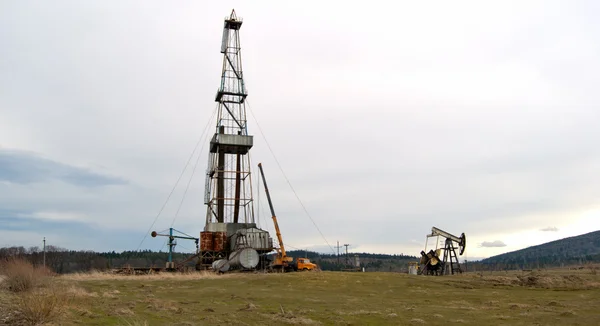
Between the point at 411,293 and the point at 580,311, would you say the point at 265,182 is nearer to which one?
the point at 411,293

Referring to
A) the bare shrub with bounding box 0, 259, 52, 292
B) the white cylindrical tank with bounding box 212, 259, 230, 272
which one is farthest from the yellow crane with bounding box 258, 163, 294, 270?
the bare shrub with bounding box 0, 259, 52, 292

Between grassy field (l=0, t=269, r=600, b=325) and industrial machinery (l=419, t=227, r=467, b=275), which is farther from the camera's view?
industrial machinery (l=419, t=227, r=467, b=275)

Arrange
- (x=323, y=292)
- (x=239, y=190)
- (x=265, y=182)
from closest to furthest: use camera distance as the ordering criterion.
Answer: (x=323, y=292)
(x=239, y=190)
(x=265, y=182)

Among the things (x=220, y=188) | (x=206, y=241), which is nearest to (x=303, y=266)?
(x=206, y=241)

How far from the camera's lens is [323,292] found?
110 ft

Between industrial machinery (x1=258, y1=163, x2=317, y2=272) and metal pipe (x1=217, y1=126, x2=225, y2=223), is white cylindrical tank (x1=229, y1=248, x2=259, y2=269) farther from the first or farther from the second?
metal pipe (x1=217, y1=126, x2=225, y2=223)

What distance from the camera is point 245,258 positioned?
5744 centimetres

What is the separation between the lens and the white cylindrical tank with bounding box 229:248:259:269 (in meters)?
57.3

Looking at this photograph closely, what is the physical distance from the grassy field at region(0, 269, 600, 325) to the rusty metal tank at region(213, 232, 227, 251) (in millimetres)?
20482

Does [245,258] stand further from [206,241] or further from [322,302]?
[322,302]

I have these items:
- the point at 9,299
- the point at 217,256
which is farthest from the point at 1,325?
the point at 217,256

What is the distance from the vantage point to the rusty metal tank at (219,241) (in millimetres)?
63219

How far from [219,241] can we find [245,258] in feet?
24.3

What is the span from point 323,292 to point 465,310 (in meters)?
11.5
